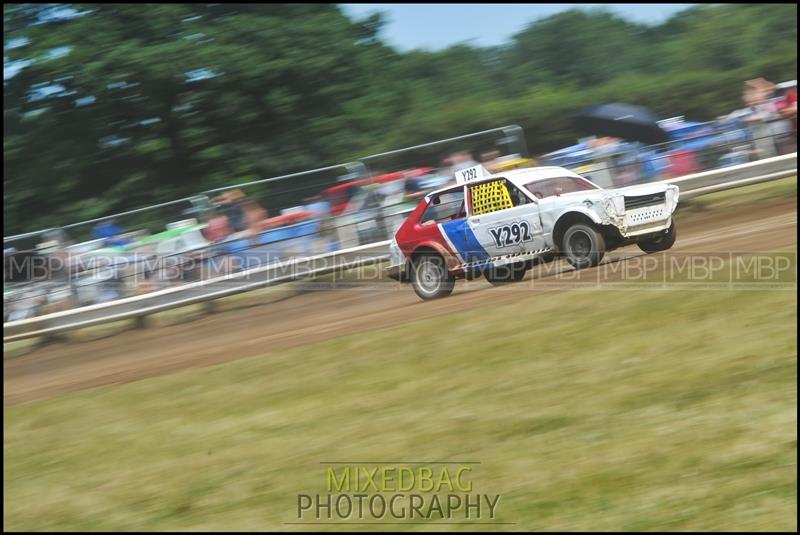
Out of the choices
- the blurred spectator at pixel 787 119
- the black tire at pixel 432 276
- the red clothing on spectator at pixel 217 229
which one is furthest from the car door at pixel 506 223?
the red clothing on spectator at pixel 217 229

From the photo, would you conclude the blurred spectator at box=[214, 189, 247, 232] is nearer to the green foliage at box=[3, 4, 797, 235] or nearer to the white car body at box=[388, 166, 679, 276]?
the white car body at box=[388, 166, 679, 276]

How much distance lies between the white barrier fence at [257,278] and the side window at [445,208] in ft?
2.18

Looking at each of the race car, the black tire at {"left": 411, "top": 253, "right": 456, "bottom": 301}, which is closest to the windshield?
the race car

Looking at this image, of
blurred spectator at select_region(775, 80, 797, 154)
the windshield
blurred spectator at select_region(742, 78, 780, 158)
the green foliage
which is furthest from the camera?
the green foliage

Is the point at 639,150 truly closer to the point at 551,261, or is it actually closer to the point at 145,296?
the point at 551,261

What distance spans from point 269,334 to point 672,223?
4915mm

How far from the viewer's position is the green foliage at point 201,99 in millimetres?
18250

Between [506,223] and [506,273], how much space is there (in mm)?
342

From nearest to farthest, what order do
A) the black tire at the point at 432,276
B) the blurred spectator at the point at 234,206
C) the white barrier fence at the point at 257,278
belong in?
1. the black tire at the point at 432,276
2. the white barrier fence at the point at 257,278
3. the blurred spectator at the point at 234,206

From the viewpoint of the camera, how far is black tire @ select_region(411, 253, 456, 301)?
664 cm

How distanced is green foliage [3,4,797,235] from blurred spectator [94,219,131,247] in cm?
638

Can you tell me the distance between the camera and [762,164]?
7312 mm

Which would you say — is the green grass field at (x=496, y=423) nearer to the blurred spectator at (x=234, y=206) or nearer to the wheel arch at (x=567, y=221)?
the wheel arch at (x=567, y=221)

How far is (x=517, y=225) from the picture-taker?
6.26m
